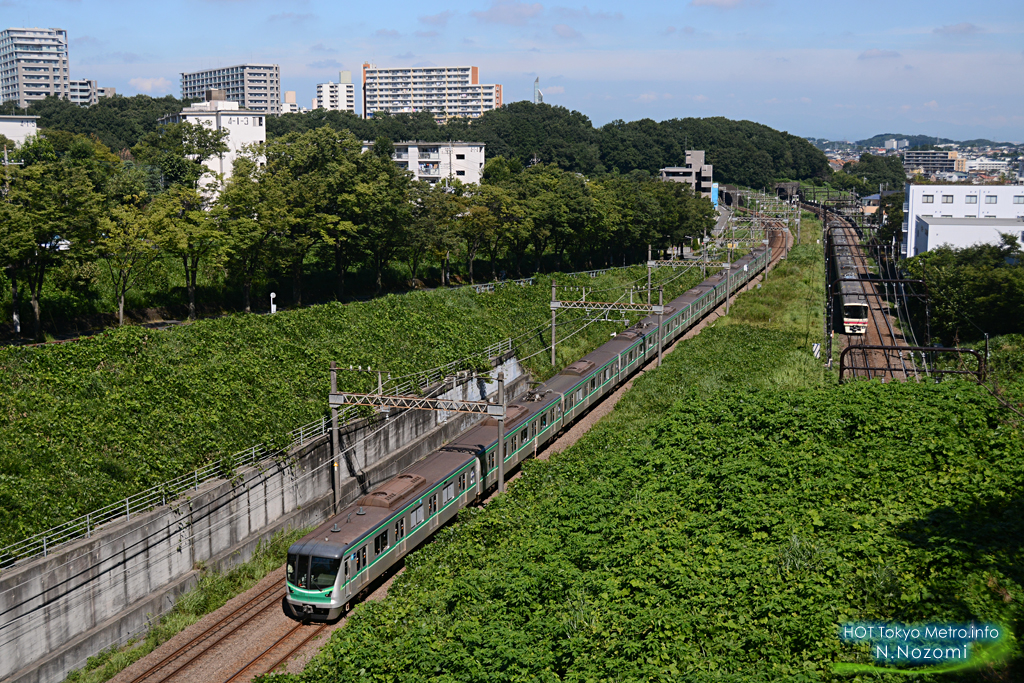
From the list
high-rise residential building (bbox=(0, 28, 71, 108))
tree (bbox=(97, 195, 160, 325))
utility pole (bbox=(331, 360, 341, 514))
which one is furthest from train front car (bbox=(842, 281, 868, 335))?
high-rise residential building (bbox=(0, 28, 71, 108))

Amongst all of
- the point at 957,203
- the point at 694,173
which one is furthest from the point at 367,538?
the point at 694,173

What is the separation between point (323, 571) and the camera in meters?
20.7

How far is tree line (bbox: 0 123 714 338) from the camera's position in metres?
36.9

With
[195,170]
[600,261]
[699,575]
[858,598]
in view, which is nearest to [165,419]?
[699,575]

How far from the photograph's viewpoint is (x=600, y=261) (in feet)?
267

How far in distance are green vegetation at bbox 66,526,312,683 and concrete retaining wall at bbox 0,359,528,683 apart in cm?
24

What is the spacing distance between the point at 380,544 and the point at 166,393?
10.8 m

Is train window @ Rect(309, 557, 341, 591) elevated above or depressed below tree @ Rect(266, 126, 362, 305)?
below

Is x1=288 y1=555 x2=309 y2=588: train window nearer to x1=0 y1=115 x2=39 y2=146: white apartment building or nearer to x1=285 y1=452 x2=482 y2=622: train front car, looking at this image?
x1=285 y1=452 x2=482 y2=622: train front car

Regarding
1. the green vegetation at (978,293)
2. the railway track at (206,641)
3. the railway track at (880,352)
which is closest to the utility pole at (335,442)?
the railway track at (206,641)

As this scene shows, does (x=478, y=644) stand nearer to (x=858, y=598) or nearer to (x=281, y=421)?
(x=858, y=598)

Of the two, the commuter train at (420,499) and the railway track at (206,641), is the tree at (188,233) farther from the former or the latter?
the railway track at (206,641)

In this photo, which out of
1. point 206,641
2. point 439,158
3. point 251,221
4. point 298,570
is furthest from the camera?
point 439,158

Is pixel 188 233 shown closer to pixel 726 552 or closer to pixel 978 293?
pixel 726 552
